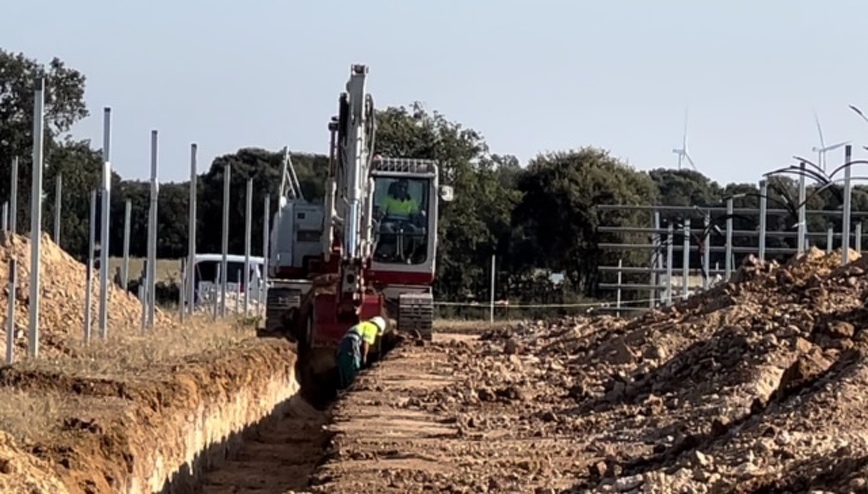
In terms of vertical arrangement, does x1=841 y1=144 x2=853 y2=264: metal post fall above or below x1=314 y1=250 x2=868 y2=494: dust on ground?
above

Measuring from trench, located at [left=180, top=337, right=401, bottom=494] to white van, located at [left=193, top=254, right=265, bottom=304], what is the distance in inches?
313

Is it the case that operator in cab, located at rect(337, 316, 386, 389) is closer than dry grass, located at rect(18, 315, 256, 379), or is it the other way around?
dry grass, located at rect(18, 315, 256, 379)

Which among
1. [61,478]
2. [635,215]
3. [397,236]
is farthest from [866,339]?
[635,215]

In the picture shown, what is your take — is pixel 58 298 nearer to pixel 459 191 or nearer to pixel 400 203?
pixel 400 203

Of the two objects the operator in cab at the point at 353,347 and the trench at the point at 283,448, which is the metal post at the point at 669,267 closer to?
the trench at the point at 283,448

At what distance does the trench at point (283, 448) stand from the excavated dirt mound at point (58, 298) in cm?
305

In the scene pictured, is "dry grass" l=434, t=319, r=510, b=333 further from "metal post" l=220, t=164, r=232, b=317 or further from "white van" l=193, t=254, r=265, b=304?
"metal post" l=220, t=164, r=232, b=317

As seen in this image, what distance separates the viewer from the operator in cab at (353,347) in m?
23.7

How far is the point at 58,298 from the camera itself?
3042 cm

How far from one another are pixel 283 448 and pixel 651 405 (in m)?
5.18

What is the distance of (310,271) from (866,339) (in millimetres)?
14824

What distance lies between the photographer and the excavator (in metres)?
24.7

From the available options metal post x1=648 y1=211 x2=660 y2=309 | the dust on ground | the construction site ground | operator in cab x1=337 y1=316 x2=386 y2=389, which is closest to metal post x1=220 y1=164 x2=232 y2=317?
the construction site ground

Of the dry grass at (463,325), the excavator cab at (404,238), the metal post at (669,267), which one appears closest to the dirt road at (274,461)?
the excavator cab at (404,238)
